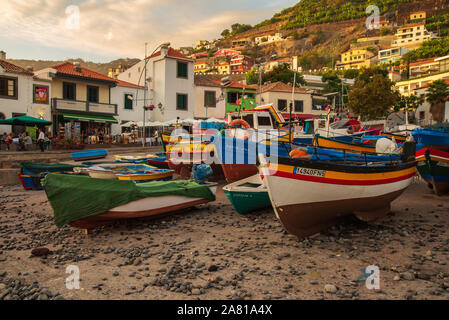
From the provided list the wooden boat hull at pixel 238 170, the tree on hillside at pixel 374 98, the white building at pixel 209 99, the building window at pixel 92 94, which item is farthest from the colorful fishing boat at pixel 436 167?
the building window at pixel 92 94

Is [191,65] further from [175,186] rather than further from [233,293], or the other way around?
[233,293]

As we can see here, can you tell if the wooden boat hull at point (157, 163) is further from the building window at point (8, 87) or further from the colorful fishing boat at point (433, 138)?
the building window at point (8, 87)

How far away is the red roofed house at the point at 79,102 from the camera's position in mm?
31688

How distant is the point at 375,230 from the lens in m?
8.39

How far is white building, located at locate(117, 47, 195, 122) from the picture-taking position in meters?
37.2

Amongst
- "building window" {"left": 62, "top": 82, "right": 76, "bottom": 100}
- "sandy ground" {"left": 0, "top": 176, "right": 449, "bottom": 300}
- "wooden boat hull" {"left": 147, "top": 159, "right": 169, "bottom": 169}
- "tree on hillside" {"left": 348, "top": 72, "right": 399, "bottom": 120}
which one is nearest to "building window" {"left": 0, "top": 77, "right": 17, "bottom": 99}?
"building window" {"left": 62, "top": 82, "right": 76, "bottom": 100}

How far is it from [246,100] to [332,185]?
117 feet

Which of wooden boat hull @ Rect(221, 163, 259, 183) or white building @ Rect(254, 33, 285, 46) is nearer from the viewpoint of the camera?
wooden boat hull @ Rect(221, 163, 259, 183)

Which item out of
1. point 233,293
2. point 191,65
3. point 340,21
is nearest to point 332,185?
point 233,293

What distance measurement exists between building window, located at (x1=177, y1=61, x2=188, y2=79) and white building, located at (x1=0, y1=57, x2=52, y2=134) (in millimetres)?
13168

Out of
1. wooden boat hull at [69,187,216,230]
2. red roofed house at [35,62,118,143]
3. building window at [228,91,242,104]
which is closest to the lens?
wooden boat hull at [69,187,216,230]

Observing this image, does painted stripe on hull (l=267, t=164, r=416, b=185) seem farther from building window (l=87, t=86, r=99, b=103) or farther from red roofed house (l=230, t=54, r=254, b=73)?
red roofed house (l=230, t=54, r=254, b=73)

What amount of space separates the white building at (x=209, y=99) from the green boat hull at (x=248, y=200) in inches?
Result: 1205

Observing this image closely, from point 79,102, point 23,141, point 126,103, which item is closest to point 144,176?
point 23,141
